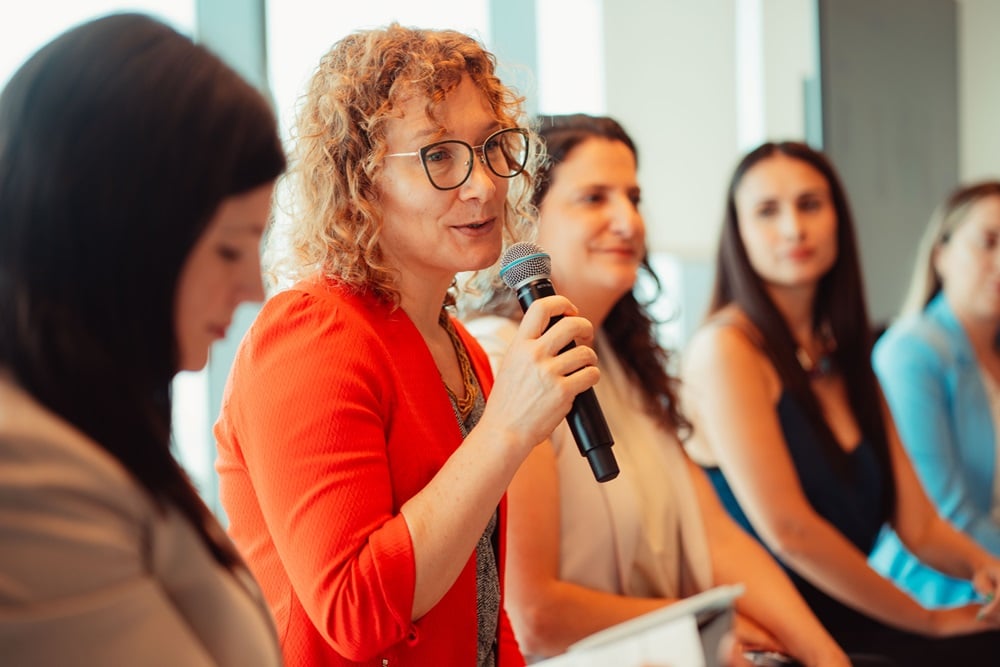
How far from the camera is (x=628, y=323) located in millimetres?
2328

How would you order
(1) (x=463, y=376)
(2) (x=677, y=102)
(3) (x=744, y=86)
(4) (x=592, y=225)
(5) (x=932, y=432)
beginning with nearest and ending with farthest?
(1) (x=463, y=376) → (4) (x=592, y=225) → (5) (x=932, y=432) → (2) (x=677, y=102) → (3) (x=744, y=86)

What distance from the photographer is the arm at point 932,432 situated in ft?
10.2

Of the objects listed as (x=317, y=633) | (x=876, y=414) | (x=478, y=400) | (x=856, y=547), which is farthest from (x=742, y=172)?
(x=317, y=633)

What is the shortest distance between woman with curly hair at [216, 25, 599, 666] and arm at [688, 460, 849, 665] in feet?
2.30

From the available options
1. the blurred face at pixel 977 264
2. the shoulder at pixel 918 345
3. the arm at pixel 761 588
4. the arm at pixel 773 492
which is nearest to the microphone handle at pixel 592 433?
the arm at pixel 761 588

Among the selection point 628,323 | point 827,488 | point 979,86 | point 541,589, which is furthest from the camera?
point 979,86

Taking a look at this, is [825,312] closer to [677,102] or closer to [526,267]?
[526,267]

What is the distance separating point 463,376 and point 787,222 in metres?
1.45

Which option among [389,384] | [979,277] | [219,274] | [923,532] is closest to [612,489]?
[389,384]

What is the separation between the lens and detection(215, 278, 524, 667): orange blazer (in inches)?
48.9

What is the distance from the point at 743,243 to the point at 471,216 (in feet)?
5.09

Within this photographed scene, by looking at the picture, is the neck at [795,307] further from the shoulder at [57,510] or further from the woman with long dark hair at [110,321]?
the shoulder at [57,510]

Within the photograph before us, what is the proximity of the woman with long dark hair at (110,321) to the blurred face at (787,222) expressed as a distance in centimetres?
208

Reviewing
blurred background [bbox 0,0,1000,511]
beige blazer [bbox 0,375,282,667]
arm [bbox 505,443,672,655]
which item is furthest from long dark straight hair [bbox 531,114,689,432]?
beige blazer [bbox 0,375,282,667]
